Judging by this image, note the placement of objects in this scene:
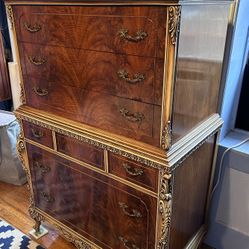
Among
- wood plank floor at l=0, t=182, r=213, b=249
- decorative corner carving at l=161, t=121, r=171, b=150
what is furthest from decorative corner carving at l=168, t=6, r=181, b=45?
wood plank floor at l=0, t=182, r=213, b=249

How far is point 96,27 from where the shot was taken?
104 cm

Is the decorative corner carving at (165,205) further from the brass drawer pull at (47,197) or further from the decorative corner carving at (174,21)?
the brass drawer pull at (47,197)

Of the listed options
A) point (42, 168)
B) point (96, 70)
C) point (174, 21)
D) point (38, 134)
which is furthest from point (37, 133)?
point (174, 21)

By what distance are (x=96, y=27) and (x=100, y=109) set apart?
31cm

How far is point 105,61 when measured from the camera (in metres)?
1.07

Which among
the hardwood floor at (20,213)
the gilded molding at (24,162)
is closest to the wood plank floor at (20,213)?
the hardwood floor at (20,213)

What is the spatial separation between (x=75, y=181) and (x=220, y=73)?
2.77ft

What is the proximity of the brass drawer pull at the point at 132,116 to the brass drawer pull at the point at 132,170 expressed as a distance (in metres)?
0.19

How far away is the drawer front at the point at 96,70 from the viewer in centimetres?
97

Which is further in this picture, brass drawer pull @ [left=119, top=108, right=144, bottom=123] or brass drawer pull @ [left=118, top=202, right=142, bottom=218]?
brass drawer pull @ [left=118, top=202, right=142, bottom=218]

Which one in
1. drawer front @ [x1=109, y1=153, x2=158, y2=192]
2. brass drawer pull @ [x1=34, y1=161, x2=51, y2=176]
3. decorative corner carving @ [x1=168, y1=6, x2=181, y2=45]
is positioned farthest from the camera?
brass drawer pull @ [x1=34, y1=161, x2=51, y2=176]

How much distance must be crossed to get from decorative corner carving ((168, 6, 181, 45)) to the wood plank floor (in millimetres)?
1345

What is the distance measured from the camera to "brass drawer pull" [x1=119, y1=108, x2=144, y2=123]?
1.04m

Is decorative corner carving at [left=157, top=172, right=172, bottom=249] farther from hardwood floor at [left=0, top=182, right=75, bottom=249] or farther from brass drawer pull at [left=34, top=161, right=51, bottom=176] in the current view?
hardwood floor at [left=0, top=182, right=75, bottom=249]
